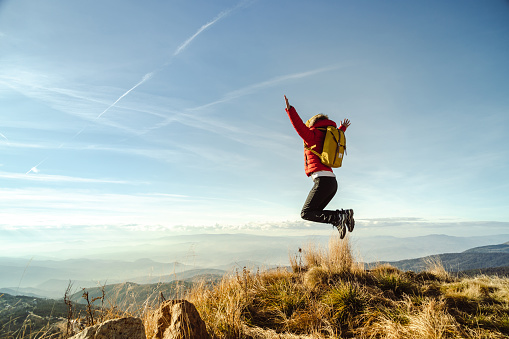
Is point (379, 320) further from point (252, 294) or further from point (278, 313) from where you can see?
point (252, 294)

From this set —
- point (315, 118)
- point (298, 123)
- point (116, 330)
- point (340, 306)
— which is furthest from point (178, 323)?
point (315, 118)

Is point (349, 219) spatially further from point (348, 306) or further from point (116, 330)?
point (116, 330)

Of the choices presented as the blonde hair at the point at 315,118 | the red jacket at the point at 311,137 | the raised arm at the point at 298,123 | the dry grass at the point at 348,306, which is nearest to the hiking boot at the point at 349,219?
the red jacket at the point at 311,137

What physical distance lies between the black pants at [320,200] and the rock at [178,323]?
9.11 ft

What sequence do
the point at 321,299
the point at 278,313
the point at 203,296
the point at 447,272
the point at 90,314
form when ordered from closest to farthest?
the point at 90,314 < the point at 278,313 < the point at 321,299 < the point at 203,296 < the point at 447,272

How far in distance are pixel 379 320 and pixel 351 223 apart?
170 cm

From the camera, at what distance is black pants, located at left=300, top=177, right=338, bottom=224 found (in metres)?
5.33

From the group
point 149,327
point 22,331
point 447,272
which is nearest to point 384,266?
point 447,272

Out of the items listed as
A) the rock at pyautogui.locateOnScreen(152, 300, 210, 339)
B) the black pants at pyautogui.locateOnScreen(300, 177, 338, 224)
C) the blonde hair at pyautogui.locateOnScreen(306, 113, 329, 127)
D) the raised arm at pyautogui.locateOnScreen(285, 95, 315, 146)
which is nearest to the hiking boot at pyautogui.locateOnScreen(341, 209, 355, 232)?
the black pants at pyautogui.locateOnScreen(300, 177, 338, 224)

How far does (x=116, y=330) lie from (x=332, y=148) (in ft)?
14.7

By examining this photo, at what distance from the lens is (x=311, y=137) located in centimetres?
544

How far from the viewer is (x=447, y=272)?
7.86m

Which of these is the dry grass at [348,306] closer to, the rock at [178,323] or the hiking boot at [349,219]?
the rock at [178,323]

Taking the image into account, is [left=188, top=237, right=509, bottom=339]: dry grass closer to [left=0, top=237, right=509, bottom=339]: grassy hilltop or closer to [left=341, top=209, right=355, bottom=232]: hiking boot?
[left=0, top=237, right=509, bottom=339]: grassy hilltop
